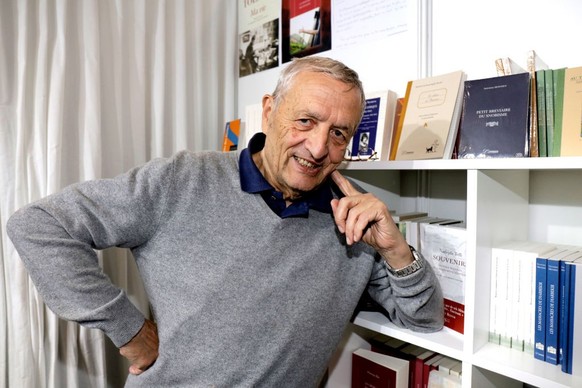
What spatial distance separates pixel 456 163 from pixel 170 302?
2.71 ft

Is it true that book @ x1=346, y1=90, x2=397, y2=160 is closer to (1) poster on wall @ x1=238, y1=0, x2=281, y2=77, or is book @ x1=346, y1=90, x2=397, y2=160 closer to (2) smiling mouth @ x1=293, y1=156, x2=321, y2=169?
(2) smiling mouth @ x1=293, y1=156, x2=321, y2=169

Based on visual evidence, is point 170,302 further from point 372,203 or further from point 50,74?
point 50,74

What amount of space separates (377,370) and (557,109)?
896 mm

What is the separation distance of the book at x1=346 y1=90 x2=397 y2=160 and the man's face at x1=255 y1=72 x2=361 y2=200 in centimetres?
21

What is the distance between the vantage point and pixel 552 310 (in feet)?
3.17

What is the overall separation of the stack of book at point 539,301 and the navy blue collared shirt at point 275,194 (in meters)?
0.49

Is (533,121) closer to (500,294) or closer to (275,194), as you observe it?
(500,294)

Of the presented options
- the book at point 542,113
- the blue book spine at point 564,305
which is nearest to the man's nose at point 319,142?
the book at point 542,113

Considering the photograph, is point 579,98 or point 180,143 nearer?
point 579,98

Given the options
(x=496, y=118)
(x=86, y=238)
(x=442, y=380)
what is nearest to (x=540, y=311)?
(x=442, y=380)

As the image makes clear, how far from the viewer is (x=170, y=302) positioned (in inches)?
44.0

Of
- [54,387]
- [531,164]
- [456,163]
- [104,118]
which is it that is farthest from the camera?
[104,118]

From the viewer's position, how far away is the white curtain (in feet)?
4.50

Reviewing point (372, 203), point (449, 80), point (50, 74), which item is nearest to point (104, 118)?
point (50, 74)
